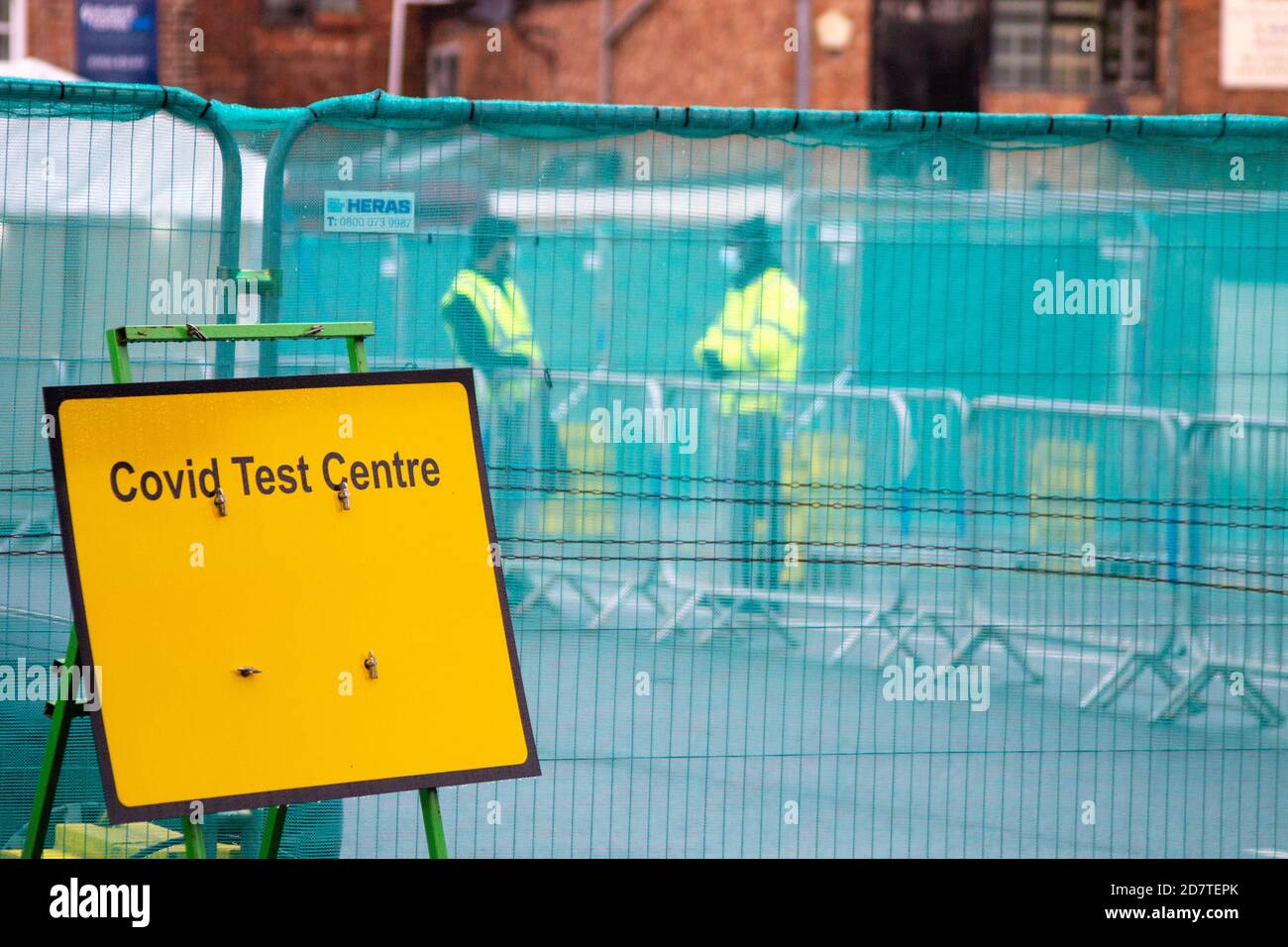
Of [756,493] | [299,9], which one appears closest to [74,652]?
[756,493]

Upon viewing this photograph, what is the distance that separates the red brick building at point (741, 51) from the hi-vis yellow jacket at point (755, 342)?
16.9 m

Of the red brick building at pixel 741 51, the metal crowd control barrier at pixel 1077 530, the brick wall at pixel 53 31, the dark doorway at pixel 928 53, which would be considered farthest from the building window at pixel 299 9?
the metal crowd control barrier at pixel 1077 530

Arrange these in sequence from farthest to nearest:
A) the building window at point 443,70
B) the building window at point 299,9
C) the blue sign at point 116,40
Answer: the building window at point 443,70
the building window at point 299,9
the blue sign at point 116,40

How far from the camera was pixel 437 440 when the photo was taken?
4184mm

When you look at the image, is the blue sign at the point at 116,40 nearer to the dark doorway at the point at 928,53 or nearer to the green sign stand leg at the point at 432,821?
the dark doorway at the point at 928,53

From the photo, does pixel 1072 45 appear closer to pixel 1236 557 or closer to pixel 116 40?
pixel 116 40

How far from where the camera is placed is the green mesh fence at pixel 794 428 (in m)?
5.03

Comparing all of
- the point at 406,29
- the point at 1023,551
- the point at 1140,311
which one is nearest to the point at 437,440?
the point at 1023,551

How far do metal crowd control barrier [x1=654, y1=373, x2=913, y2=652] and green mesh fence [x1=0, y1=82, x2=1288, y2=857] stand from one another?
0.01 metres

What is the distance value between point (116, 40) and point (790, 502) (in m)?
19.3

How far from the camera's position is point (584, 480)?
5.18 m

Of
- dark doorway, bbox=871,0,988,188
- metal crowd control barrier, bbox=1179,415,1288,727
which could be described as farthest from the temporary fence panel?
dark doorway, bbox=871,0,988,188
